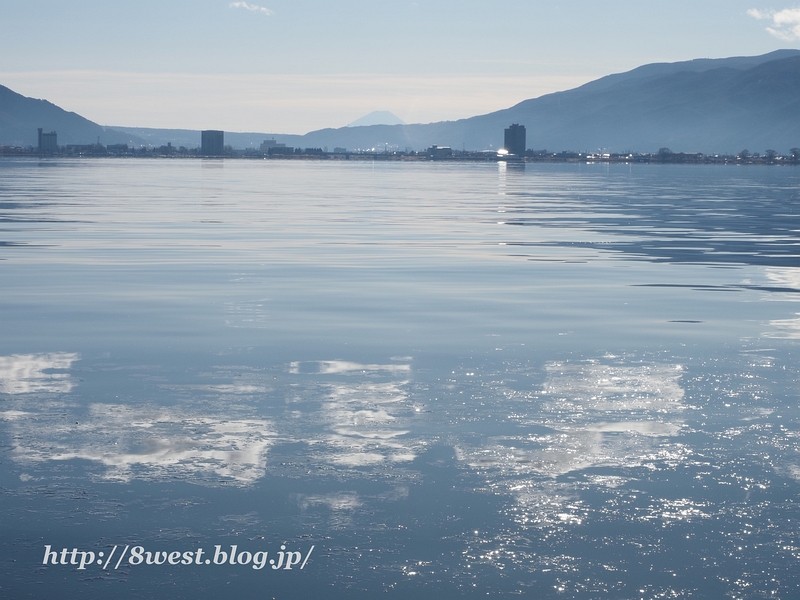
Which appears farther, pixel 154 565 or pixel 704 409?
pixel 704 409

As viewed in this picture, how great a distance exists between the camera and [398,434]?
11.0 m

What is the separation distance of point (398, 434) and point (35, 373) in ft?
18.2

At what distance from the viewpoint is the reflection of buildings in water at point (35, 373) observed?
12.9 m

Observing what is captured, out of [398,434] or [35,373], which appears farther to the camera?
[35,373]

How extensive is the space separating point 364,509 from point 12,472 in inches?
132

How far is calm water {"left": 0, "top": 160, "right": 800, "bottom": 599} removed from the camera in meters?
7.81

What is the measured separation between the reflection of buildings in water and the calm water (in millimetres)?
63

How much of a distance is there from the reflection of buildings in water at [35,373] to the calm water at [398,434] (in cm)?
6

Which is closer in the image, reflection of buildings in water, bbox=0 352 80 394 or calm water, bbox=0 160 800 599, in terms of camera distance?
calm water, bbox=0 160 800 599

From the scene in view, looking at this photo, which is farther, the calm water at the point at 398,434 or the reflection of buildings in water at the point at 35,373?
the reflection of buildings in water at the point at 35,373

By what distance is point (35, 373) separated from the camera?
13812 mm

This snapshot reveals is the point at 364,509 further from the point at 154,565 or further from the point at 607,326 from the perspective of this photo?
the point at 607,326

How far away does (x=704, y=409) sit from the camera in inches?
481

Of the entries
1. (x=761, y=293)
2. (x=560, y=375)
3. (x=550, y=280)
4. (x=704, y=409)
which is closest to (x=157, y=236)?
(x=550, y=280)
